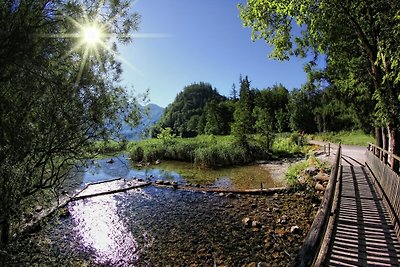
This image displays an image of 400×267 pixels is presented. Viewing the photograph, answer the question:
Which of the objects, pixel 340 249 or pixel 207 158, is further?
pixel 207 158

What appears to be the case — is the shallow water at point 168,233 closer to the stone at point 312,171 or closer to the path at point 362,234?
the path at point 362,234

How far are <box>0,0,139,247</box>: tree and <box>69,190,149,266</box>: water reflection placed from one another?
3.36 meters

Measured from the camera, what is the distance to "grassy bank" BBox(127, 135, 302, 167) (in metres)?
25.3

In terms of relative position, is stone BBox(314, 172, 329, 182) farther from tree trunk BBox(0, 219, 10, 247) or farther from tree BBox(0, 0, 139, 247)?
tree trunk BBox(0, 219, 10, 247)

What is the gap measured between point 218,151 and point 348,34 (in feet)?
52.7

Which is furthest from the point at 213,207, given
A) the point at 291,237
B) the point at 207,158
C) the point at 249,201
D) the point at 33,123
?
the point at 207,158

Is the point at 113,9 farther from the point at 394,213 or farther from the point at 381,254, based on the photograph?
the point at 394,213

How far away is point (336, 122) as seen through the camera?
181 feet

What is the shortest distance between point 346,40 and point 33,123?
12743 millimetres

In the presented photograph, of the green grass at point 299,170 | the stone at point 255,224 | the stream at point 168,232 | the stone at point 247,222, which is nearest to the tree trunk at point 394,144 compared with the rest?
the stream at point 168,232

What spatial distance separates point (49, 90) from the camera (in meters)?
5.37

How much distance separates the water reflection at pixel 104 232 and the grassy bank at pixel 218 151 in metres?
13.0

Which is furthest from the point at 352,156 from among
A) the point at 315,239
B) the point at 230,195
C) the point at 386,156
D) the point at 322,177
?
the point at 315,239

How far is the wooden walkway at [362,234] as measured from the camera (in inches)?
208
